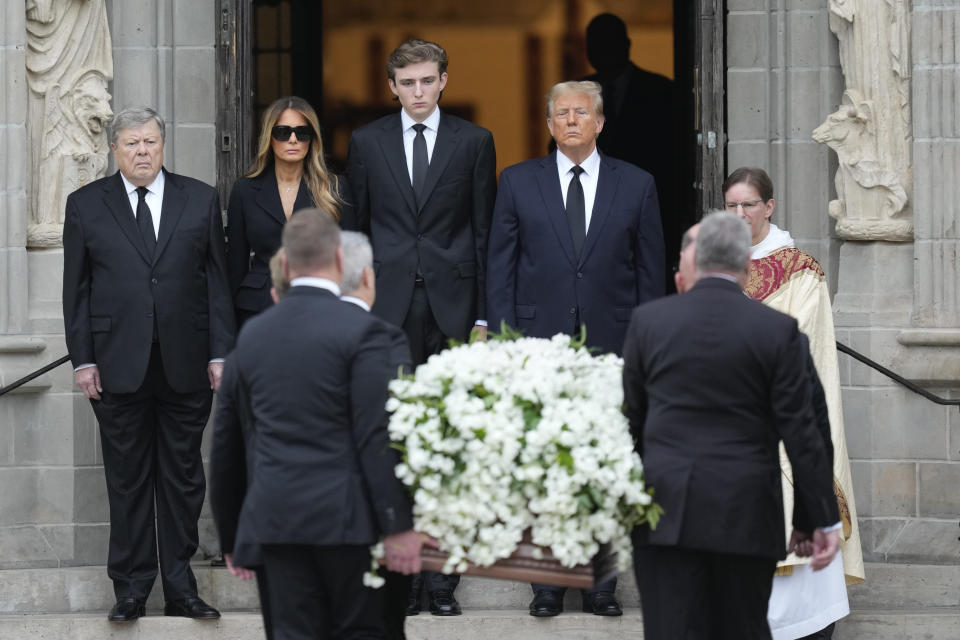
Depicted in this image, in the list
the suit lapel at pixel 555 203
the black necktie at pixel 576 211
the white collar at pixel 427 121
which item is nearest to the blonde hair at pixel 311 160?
the white collar at pixel 427 121

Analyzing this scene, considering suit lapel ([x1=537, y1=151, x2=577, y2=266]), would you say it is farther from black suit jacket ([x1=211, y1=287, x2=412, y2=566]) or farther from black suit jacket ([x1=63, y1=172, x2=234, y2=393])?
black suit jacket ([x1=211, y1=287, x2=412, y2=566])

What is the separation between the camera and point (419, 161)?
7406 mm

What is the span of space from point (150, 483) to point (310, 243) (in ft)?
8.19

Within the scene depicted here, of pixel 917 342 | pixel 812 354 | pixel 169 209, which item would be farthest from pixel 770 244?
pixel 169 209

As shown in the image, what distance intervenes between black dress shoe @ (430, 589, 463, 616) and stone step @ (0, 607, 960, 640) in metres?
0.04

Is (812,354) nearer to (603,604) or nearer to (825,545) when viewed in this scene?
(603,604)

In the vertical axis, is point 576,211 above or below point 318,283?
above

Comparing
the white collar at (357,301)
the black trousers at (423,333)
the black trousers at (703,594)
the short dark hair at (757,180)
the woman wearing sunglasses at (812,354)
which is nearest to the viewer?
the black trousers at (703,594)

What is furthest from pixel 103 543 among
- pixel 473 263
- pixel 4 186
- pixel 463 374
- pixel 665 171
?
pixel 665 171

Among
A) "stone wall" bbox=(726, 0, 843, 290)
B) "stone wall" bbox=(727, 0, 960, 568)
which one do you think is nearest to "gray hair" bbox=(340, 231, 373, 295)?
"stone wall" bbox=(727, 0, 960, 568)

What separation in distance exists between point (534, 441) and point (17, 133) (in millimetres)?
3923

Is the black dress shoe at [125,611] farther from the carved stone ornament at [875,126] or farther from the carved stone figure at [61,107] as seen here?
the carved stone ornament at [875,126]

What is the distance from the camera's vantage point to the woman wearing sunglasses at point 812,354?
6910mm

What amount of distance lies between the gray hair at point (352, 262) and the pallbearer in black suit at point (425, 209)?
6.24 feet
